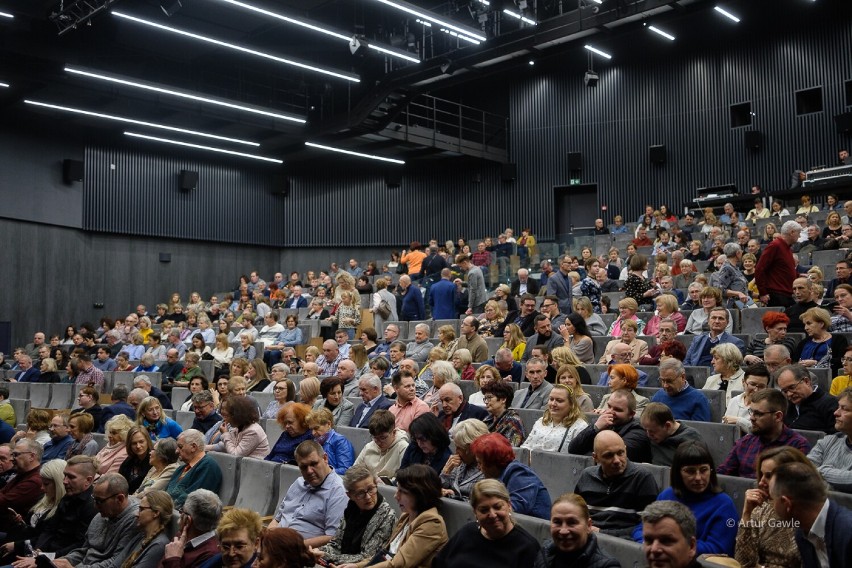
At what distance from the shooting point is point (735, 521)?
2.95 metres

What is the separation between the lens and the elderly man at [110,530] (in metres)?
4.04

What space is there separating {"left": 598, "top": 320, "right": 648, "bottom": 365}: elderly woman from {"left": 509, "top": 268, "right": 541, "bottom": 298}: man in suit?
3.37m

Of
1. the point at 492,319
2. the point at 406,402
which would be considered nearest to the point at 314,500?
the point at 406,402

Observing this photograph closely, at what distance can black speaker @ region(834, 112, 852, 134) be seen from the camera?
13.6 metres

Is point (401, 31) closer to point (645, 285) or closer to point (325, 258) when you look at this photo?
point (325, 258)

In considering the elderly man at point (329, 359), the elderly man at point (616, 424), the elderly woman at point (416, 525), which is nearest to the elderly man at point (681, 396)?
the elderly man at point (616, 424)

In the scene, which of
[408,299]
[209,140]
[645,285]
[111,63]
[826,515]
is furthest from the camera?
[209,140]

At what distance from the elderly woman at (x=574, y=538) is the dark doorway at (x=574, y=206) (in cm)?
1424

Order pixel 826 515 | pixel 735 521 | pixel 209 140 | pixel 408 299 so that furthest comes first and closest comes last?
pixel 209 140
pixel 408 299
pixel 735 521
pixel 826 515

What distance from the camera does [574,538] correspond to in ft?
8.98

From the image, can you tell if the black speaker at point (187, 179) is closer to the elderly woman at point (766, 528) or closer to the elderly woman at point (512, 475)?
the elderly woman at point (512, 475)

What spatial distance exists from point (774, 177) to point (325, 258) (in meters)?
9.90

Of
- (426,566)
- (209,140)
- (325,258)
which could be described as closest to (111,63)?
(209,140)

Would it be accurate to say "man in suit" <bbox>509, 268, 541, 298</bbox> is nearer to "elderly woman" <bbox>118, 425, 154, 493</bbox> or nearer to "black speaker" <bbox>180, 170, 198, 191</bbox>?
"elderly woman" <bbox>118, 425, 154, 493</bbox>
